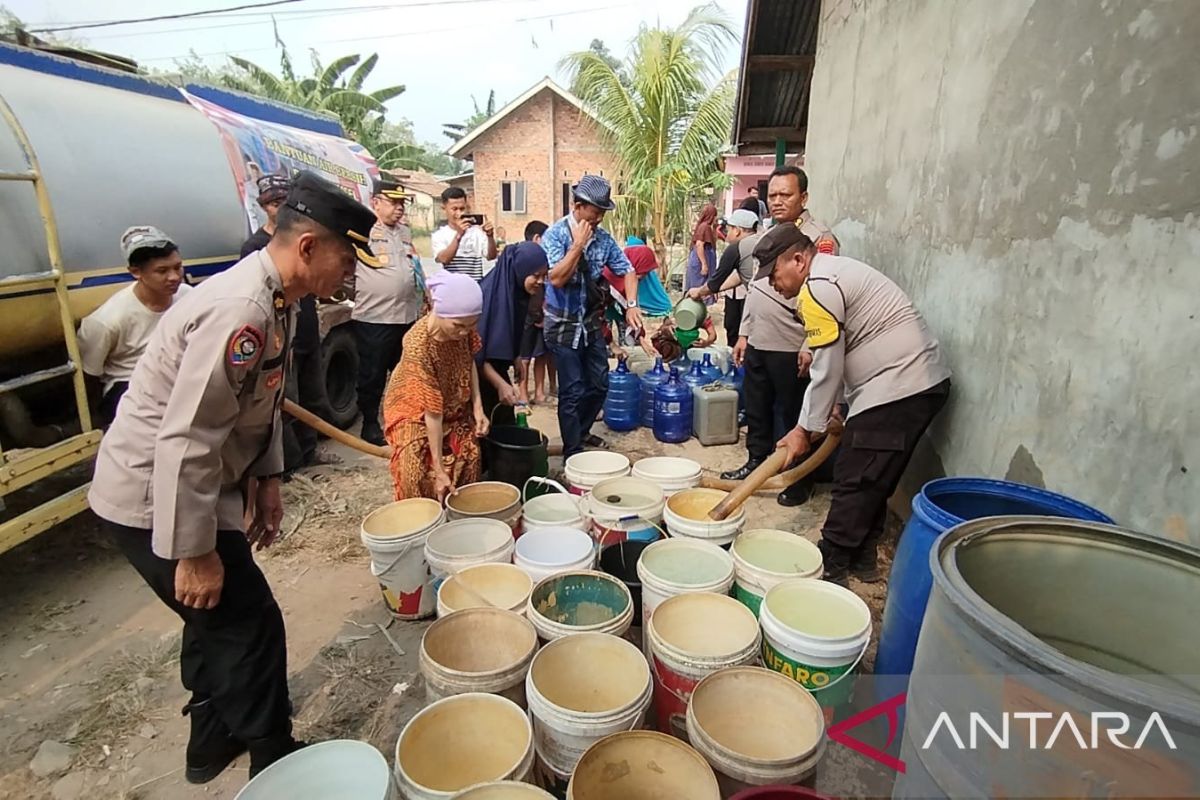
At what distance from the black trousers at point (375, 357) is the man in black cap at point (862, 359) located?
3154mm

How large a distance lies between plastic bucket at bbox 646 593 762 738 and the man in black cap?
1.12 metres

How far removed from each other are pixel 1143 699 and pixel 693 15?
14423 mm

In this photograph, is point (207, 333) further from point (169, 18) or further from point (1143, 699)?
point (169, 18)

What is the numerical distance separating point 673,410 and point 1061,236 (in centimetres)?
351

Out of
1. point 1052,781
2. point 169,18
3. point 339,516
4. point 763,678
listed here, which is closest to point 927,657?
point 1052,781

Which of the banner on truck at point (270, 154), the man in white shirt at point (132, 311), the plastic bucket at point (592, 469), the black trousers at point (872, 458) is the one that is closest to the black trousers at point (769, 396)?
the black trousers at point (872, 458)

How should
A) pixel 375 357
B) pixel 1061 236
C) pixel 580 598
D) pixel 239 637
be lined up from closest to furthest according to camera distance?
pixel 239 637
pixel 1061 236
pixel 580 598
pixel 375 357

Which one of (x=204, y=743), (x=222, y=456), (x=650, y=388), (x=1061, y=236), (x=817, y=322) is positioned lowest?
(x=204, y=743)

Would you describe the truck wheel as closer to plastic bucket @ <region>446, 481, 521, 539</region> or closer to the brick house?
plastic bucket @ <region>446, 481, 521, 539</region>

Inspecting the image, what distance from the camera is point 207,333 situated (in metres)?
1.64

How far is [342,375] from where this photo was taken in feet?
19.3

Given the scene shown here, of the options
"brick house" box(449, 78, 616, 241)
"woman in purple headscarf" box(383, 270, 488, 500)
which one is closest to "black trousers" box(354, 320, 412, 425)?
"woman in purple headscarf" box(383, 270, 488, 500)

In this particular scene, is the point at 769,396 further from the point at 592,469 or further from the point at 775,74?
the point at 775,74

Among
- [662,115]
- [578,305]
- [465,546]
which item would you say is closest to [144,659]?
[465,546]
